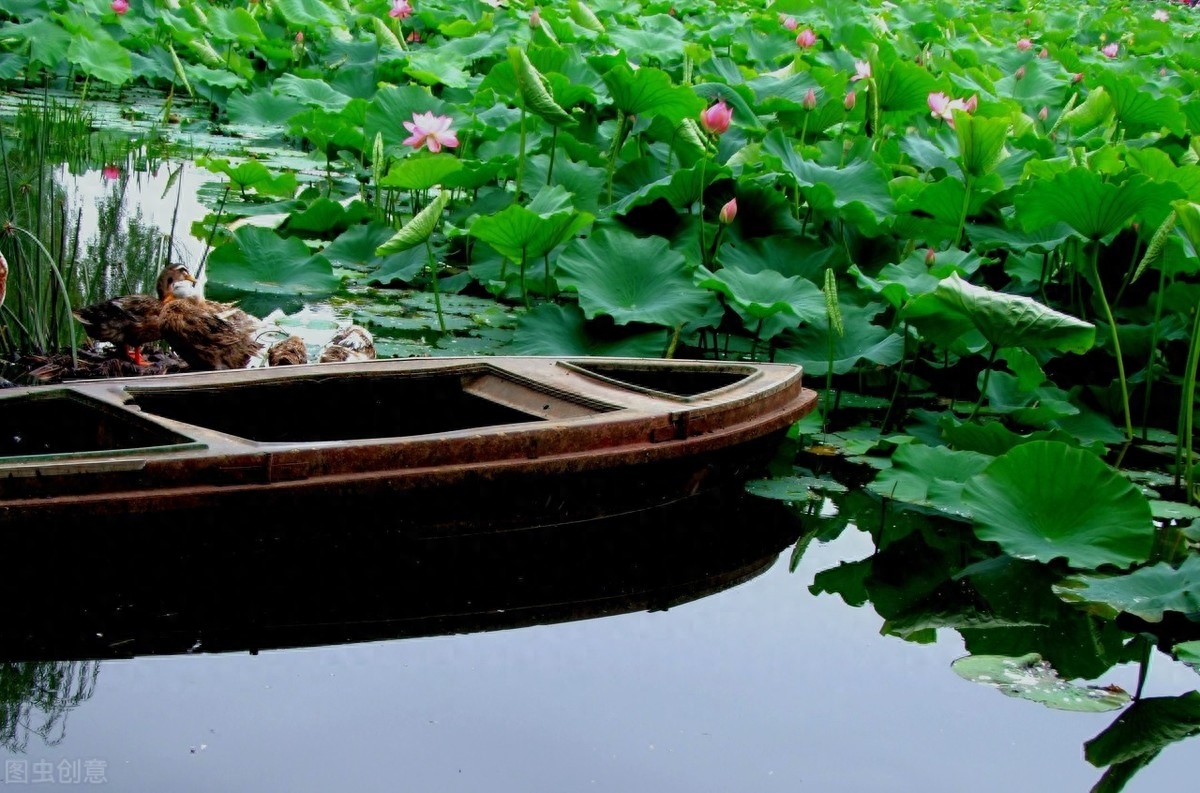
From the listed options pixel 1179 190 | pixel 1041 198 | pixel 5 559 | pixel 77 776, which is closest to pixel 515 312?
pixel 1041 198

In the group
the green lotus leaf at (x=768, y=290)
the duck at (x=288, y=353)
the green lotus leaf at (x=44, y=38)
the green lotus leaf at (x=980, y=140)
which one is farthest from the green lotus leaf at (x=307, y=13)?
the green lotus leaf at (x=980, y=140)

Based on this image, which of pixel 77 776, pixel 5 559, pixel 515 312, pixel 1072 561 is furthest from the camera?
pixel 515 312

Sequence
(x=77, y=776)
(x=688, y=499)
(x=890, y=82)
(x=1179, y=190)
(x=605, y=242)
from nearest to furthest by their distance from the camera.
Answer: (x=77, y=776) < (x=688, y=499) < (x=1179, y=190) < (x=605, y=242) < (x=890, y=82)

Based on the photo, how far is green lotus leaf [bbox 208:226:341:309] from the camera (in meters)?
4.96

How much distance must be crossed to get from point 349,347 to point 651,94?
1.40 m

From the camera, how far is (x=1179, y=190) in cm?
367

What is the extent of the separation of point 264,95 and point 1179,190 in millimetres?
5190

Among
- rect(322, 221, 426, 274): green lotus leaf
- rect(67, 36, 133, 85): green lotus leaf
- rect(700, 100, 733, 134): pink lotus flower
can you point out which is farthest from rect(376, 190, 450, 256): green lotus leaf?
rect(67, 36, 133, 85): green lotus leaf

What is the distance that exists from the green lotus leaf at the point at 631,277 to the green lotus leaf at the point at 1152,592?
63.9 inches

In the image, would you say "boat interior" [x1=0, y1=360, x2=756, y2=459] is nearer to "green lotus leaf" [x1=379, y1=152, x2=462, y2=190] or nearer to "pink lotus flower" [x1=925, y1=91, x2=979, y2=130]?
"green lotus leaf" [x1=379, y1=152, x2=462, y2=190]

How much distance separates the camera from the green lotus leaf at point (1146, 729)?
2.39 meters

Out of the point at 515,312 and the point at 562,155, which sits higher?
the point at 562,155

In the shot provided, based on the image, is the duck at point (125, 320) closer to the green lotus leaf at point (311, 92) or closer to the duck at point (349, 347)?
the duck at point (349, 347)

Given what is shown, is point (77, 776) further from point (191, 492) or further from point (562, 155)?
point (562, 155)
